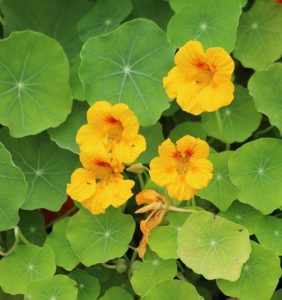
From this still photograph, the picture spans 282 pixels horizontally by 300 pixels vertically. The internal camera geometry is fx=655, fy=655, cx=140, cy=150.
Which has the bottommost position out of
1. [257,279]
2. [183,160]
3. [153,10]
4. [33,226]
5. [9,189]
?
[33,226]

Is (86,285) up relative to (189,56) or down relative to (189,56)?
down

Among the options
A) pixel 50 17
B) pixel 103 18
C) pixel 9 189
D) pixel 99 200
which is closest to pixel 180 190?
pixel 99 200

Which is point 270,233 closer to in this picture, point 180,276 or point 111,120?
point 180,276

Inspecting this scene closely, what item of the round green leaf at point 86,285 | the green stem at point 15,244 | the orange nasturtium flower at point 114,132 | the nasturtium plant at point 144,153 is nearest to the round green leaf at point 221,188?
the nasturtium plant at point 144,153

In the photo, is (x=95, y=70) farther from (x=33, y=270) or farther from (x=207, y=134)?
(x=33, y=270)

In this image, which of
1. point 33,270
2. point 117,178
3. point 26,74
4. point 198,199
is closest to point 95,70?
point 26,74

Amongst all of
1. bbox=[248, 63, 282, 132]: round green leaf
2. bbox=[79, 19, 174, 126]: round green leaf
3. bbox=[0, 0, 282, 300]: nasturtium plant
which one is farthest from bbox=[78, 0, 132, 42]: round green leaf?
bbox=[248, 63, 282, 132]: round green leaf

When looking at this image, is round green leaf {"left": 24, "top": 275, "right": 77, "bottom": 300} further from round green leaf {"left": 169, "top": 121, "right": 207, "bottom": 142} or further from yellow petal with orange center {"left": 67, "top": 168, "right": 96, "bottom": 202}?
round green leaf {"left": 169, "top": 121, "right": 207, "bottom": 142}
